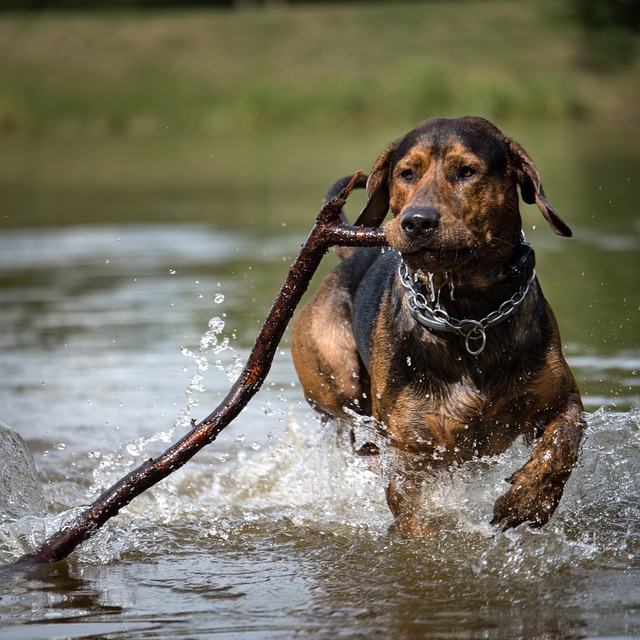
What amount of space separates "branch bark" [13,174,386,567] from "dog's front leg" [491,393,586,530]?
3.76 ft

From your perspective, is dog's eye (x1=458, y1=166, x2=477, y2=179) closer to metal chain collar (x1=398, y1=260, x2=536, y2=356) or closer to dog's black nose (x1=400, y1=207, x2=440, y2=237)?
dog's black nose (x1=400, y1=207, x2=440, y2=237)

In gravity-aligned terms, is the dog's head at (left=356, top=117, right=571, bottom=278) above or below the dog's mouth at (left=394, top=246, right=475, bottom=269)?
above

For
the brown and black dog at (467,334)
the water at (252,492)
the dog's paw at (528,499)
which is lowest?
the water at (252,492)

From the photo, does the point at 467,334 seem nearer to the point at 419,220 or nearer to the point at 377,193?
the point at 419,220

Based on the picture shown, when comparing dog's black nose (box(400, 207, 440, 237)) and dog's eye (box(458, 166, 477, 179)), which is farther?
dog's eye (box(458, 166, 477, 179))

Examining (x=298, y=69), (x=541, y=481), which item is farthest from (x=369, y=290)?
(x=298, y=69)

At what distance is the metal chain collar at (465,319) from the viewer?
526 centimetres

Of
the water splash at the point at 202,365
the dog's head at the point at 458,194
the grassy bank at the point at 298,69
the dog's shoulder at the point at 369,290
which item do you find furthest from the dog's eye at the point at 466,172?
Result: the grassy bank at the point at 298,69

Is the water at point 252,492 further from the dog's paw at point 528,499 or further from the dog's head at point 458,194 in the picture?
the dog's head at point 458,194

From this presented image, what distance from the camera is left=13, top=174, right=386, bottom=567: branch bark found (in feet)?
17.5

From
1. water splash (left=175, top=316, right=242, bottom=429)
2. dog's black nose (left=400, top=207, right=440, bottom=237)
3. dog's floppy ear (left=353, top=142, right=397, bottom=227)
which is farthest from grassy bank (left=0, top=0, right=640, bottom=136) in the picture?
dog's black nose (left=400, top=207, right=440, bottom=237)

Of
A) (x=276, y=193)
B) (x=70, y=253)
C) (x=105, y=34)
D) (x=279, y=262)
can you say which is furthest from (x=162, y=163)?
(x=105, y=34)

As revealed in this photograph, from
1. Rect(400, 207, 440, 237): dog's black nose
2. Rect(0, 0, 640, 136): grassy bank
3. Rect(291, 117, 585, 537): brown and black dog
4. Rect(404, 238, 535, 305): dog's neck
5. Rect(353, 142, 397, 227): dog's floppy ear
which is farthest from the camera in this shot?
Rect(0, 0, 640, 136): grassy bank

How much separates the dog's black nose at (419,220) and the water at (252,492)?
4.16ft
